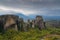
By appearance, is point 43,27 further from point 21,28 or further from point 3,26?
point 3,26

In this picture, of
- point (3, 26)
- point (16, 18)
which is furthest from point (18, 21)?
point (3, 26)

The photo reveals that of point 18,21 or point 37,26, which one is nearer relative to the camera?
point 18,21

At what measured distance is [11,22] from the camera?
25625 mm

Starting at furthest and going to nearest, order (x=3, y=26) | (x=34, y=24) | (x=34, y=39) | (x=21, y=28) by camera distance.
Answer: (x=34, y=24), (x=21, y=28), (x=3, y=26), (x=34, y=39)

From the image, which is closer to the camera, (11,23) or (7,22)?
(7,22)

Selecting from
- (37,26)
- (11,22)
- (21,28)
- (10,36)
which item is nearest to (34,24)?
(37,26)

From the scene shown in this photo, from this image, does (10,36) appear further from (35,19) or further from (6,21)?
(35,19)

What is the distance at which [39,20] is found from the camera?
33094 mm

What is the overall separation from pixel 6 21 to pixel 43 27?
9.36 metres

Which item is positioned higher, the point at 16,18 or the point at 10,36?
the point at 16,18

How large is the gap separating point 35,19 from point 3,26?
A: 8.77 m

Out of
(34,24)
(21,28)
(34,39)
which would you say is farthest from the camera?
(34,24)

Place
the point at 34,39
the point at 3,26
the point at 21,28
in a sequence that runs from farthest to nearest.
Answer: the point at 21,28 < the point at 3,26 < the point at 34,39

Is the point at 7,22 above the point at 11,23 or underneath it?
above
